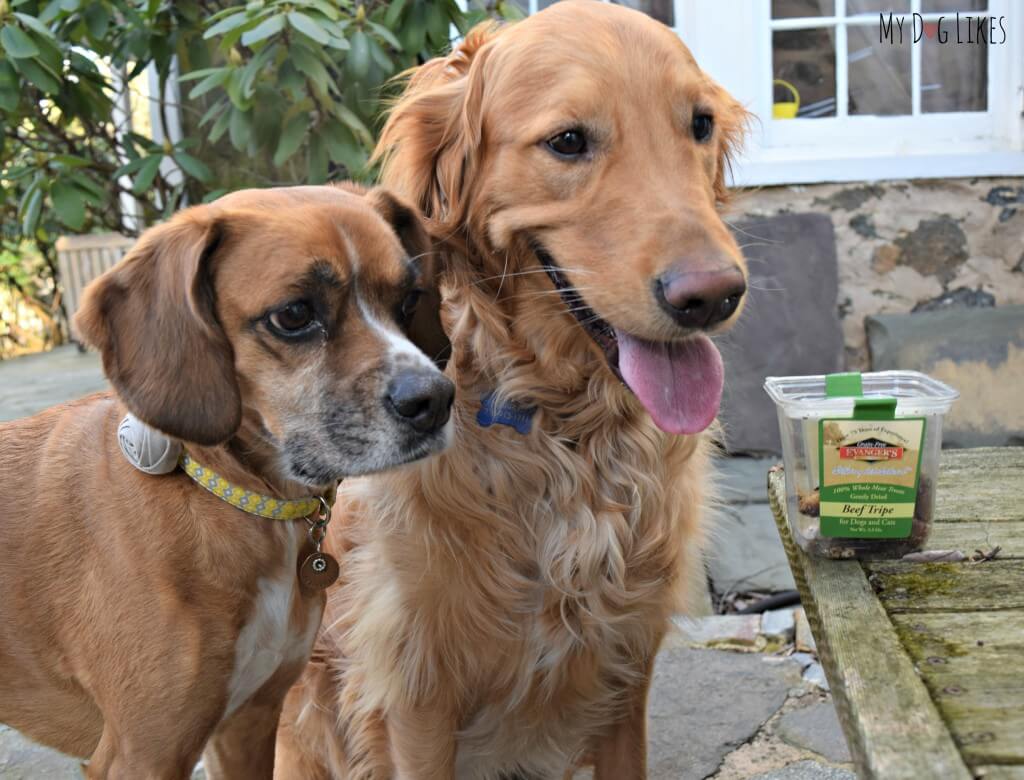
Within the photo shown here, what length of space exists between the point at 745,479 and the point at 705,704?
150 cm

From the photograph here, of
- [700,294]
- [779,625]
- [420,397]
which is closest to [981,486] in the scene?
[700,294]

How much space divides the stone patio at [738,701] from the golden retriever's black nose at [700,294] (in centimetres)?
98

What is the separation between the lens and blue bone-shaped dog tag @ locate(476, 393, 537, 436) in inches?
87.1

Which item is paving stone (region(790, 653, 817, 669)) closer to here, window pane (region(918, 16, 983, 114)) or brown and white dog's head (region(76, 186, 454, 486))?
brown and white dog's head (region(76, 186, 454, 486))

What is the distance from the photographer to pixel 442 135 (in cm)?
220

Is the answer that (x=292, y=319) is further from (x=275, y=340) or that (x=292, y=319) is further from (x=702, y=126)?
(x=702, y=126)

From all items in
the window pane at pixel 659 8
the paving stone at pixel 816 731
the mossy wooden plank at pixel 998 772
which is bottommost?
the paving stone at pixel 816 731

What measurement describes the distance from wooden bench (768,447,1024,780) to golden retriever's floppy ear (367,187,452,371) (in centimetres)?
77

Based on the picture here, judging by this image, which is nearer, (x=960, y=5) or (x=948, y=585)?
(x=948, y=585)

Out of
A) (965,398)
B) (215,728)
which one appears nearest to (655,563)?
(215,728)

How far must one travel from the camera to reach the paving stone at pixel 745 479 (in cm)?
436

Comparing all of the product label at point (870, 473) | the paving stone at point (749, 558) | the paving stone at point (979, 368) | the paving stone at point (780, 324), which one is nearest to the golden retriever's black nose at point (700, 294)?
the product label at point (870, 473)

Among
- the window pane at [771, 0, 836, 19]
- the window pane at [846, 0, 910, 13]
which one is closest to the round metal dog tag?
the window pane at [771, 0, 836, 19]

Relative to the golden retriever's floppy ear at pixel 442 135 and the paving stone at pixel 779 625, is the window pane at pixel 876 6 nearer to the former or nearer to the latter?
the paving stone at pixel 779 625
